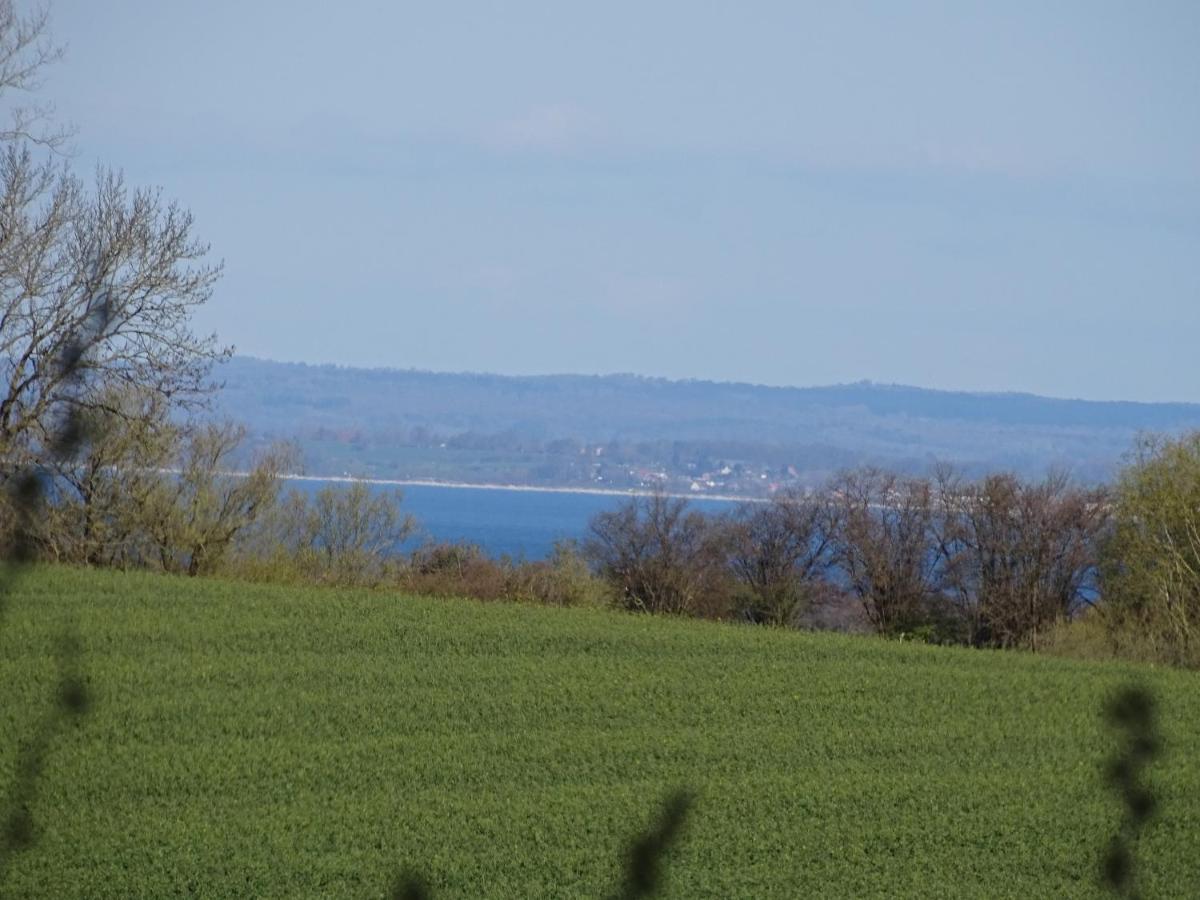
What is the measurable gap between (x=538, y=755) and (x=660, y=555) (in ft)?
131

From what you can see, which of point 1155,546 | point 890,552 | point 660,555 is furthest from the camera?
point 660,555

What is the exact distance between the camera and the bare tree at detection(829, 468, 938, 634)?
4950 cm

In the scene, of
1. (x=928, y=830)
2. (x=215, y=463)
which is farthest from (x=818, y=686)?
(x=215, y=463)

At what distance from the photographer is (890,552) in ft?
169

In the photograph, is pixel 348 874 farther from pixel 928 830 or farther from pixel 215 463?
pixel 215 463

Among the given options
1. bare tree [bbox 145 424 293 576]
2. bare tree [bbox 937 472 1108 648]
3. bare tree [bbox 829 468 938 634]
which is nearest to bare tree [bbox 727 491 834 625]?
bare tree [bbox 829 468 938 634]

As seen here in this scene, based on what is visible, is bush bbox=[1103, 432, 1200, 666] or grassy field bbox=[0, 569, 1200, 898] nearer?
grassy field bbox=[0, 569, 1200, 898]

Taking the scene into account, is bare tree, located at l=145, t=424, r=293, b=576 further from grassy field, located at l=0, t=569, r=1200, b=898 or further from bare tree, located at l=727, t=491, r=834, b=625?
bare tree, located at l=727, t=491, r=834, b=625

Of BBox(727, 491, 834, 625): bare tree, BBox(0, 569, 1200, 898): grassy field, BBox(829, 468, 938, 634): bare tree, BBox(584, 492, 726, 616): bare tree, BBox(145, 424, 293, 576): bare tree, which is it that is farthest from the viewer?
BBox(727, 491, 834, 625): bare tree

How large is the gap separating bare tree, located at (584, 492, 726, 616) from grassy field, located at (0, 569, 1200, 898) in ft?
91.4

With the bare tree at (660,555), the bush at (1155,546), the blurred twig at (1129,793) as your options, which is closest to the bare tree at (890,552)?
the bare tree at (660,555)

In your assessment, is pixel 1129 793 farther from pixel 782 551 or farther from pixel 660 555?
pixel 782 551

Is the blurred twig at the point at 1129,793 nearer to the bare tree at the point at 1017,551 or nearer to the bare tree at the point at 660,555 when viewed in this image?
the bare tree at the point at 1017,551

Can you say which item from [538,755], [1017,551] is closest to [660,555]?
[1017,551]
